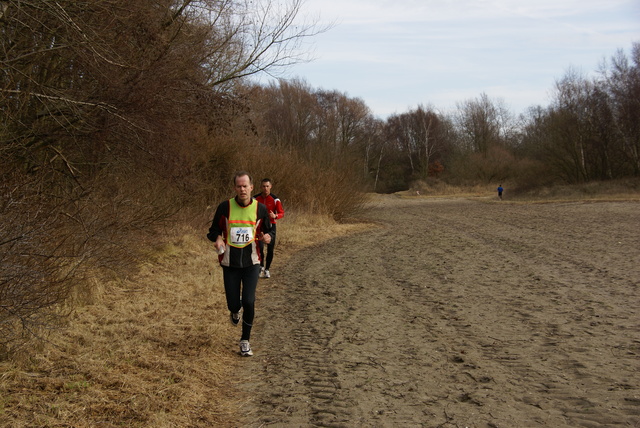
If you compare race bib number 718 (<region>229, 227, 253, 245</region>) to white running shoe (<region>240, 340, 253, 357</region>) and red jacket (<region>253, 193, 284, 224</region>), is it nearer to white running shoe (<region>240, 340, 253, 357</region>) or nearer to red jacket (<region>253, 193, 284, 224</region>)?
white running shoe (<region>240, 340, 253, 357</region>)

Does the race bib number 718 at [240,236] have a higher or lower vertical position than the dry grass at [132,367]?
higher

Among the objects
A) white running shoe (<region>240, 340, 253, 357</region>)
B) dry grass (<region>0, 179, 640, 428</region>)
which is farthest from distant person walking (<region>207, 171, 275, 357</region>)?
dry grass (<region>0, 179, 640, 428</region>)

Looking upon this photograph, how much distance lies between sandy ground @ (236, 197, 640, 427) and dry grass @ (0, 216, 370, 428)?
0.40 m

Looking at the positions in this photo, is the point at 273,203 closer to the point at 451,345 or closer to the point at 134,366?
the point at 451,345

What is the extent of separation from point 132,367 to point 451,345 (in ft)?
11.3

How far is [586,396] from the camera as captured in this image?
176 inches

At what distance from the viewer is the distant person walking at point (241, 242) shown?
19.6 feet

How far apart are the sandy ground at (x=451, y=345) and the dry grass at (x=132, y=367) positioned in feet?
1.32

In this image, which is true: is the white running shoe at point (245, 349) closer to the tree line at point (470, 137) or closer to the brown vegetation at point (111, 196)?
the brown vegetation at point (111, 196)

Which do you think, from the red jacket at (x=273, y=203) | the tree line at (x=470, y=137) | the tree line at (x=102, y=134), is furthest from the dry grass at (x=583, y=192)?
the red jacket at (x=273, y=203)

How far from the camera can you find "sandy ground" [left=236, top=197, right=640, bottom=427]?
14.4 ft

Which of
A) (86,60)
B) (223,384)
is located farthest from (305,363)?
(86,60)

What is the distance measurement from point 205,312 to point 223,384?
9.25 feet

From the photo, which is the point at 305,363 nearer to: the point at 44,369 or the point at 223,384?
the point at 223,384
